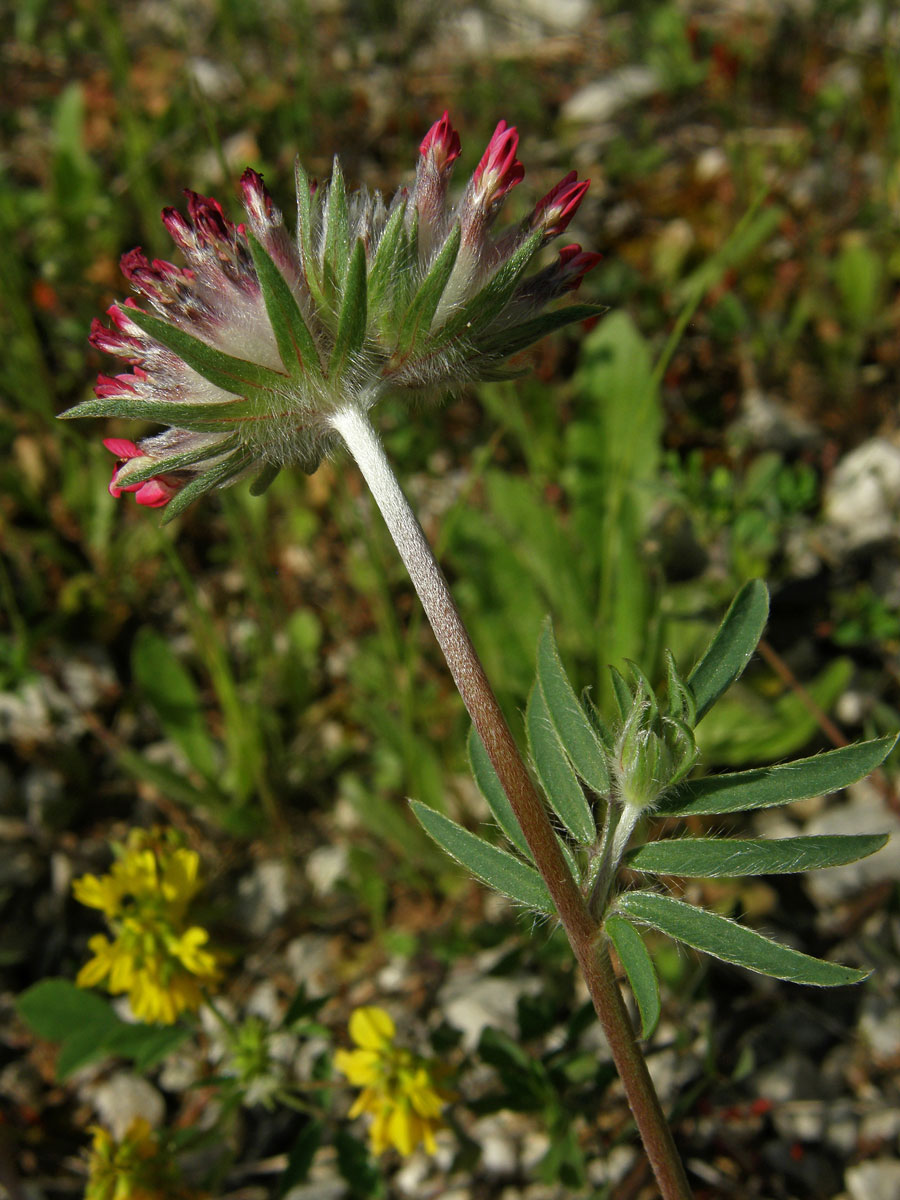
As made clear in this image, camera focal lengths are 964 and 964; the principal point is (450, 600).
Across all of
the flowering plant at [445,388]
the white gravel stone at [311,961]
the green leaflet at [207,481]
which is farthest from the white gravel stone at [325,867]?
the green leaflet at [207,481]

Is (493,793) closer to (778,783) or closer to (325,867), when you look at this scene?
(778,783)

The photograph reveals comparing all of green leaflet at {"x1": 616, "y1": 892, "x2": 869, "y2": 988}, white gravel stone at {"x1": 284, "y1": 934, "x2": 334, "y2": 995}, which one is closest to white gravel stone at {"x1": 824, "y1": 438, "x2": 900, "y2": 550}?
white gravel stone at {"x1": 284, "y1": 934, "x2": 334, "y2": 995}

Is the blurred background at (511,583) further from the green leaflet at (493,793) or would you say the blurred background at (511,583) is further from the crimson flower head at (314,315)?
the green leaflet at (493,793)

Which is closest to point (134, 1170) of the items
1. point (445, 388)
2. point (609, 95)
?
point (445, 388)

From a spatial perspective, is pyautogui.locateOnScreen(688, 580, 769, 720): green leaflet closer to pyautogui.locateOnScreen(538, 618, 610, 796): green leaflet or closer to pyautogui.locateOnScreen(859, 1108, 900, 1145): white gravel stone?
pyautogui.locateOnScreen(538, 618, 610, 796): green leaflet

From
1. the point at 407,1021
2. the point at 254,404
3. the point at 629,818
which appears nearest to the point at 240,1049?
the point at 407,1021
